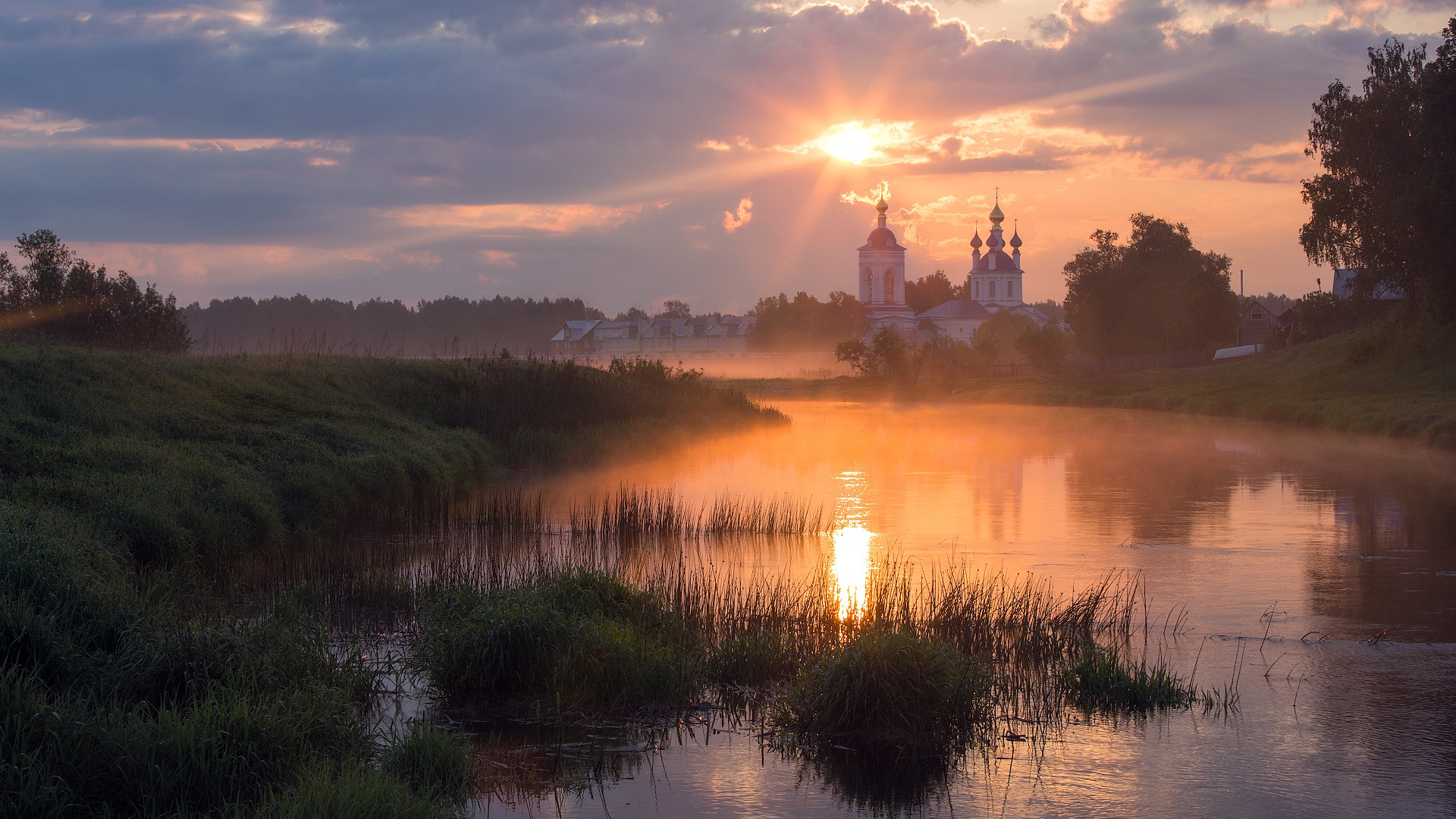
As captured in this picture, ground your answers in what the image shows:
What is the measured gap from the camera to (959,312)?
121812 mm

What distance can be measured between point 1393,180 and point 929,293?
108m

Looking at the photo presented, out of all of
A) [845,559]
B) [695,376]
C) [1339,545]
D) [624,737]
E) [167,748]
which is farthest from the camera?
[695,376]

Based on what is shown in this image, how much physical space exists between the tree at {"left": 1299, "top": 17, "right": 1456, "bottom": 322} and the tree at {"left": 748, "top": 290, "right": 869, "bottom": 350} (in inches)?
2520

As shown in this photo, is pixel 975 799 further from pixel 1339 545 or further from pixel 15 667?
pixel 1339 545

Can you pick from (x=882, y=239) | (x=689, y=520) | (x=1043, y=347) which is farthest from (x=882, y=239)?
(x=689, y=520)

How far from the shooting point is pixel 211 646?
7160mm

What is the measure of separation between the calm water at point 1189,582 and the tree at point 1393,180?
7417 mm

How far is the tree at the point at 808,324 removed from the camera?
350ft

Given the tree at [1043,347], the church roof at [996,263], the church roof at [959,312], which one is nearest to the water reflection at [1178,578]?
the tree at [1043,347]

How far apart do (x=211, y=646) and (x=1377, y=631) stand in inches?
401

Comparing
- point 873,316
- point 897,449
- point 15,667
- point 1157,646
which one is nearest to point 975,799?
point 1157,646

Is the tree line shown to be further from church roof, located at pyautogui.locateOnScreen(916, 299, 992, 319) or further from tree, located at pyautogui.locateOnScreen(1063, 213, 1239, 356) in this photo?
church roof, located at pyautogui.locateOnScreen(916, 299, 992, 319)

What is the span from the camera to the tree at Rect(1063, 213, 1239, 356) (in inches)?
2741

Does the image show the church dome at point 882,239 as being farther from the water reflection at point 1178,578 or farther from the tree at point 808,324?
the water reflection at point 1178,578
